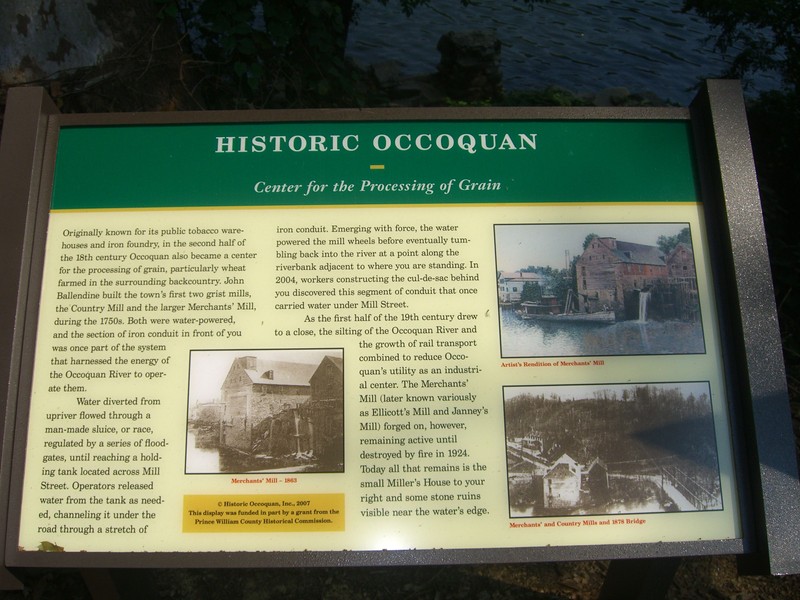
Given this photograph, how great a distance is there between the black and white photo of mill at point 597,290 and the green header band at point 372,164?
0.13 meters

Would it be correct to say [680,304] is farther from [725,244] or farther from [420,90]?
[420,90]

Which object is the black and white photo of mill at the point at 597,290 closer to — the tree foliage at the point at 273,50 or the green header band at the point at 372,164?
the green header band at the point at 372,164

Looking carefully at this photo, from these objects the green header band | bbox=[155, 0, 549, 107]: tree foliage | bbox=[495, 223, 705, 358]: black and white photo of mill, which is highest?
bbox=[155, 0, 549, 107]: tree foliage

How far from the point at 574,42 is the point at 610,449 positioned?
21.1 feet

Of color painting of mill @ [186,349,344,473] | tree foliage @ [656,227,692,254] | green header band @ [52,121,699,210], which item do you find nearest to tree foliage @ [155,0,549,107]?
green header band @ [52,121,699,210]

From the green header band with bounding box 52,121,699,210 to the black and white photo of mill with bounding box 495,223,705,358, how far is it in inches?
5.0

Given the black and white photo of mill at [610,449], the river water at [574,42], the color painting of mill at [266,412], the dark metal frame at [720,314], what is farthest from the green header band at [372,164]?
the river water at [574,42]

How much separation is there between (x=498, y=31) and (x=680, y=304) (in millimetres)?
6536

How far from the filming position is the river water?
6.48 m

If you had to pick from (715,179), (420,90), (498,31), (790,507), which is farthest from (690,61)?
(790,507)

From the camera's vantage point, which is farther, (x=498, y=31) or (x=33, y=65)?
(x=498, y=31)

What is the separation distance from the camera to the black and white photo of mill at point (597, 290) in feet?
6.07

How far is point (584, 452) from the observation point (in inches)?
70.4

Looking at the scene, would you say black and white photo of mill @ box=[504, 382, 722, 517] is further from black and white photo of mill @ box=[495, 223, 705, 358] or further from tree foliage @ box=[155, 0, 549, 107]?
tree foliage @ box=[155, 0, 549, 107]
